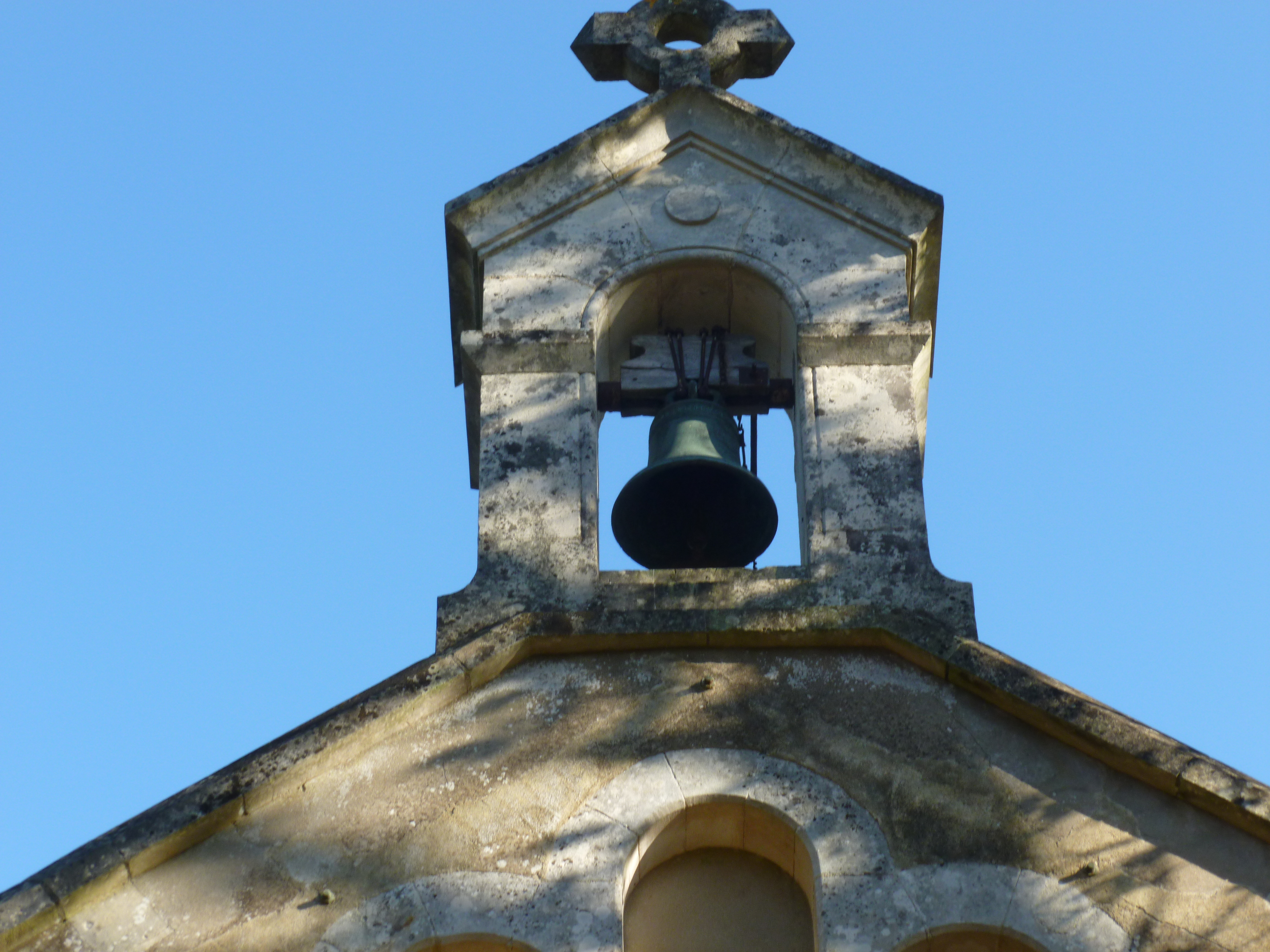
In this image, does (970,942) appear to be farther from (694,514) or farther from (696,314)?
(696,314)

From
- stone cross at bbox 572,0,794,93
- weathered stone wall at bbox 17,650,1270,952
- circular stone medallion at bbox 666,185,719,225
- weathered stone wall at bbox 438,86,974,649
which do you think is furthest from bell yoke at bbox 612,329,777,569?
stone cross at bbox 572,0,794,93

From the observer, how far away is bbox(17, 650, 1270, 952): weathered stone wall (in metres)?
7.31

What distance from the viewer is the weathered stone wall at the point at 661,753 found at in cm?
731

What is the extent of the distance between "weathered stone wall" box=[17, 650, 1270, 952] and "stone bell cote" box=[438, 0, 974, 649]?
0.28 m

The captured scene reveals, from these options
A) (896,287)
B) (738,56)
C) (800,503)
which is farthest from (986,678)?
(738,56)

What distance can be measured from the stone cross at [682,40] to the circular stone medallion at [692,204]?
2.72 feet

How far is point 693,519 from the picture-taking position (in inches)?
367

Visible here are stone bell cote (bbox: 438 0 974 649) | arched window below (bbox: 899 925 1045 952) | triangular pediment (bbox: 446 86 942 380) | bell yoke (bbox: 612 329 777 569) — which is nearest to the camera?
arched window below (bbox: 899 925 1045 952)

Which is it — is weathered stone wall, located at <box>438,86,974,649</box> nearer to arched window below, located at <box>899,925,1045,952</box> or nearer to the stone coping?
the stone coping

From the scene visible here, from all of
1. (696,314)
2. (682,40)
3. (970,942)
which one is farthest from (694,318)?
(970,942)

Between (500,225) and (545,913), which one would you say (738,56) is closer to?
(500,225)

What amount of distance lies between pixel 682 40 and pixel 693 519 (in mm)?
2903

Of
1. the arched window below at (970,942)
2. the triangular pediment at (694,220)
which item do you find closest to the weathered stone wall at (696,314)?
the triangular pediment at (694,220)

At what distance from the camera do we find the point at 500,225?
987cm
